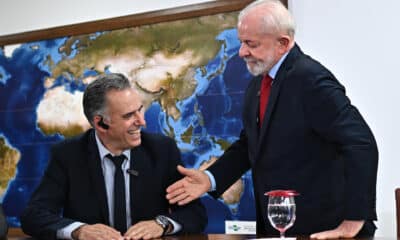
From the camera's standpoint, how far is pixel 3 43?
14.5 feet

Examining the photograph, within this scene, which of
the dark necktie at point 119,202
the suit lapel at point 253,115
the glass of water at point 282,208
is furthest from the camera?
the dark necktie at point 119,202

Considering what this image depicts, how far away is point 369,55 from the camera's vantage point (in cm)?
326

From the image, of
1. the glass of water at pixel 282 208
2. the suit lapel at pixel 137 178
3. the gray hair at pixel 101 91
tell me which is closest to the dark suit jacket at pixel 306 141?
the glass of water at pixel 282 208

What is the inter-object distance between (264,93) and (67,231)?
0.96 m

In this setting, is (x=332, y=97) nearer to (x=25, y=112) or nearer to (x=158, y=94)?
(x=158, y=94)

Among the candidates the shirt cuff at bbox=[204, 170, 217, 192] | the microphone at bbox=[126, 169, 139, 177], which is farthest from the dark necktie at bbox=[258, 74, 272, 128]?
the microphone at bbox=[126, 169, 139, 177]

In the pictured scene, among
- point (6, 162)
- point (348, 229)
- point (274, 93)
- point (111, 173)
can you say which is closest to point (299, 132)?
point (274, 93)

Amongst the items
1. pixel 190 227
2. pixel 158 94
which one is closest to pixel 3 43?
pixel 158 94

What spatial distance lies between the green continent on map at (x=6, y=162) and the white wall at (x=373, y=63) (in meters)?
2.28

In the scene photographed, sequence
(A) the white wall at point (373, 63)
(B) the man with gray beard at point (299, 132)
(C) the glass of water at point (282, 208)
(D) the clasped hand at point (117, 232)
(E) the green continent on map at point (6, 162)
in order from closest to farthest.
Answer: (C) the glass of water at point (282, 208) < (B) the man with gray beard at point (299, 132) < (D) the clasped hand at point (117, 232) < (A) the white wall at point (373, 63) < (E) the green continent on map at point (6, 162)

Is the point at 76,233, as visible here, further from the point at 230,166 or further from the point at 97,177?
the point at 230,166

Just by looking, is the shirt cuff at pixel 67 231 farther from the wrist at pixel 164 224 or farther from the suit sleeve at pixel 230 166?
the suit sleeve at pixel 230 166

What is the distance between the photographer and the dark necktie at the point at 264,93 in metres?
2.40

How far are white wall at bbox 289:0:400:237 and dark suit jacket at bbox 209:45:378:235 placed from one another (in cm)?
103
